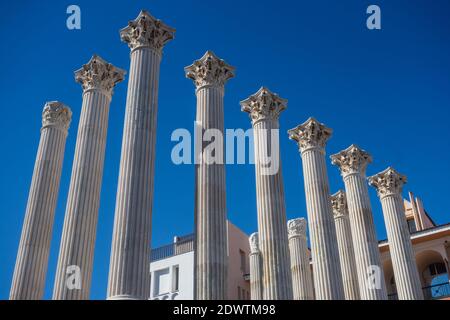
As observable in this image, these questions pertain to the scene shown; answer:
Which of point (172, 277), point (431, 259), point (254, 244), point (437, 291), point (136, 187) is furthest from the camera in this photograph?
point (172, 277)

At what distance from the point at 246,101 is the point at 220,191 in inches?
356

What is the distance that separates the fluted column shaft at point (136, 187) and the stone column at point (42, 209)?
7.38 metres

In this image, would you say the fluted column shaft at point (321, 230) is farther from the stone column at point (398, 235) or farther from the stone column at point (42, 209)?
the stone column at point (42, 209)

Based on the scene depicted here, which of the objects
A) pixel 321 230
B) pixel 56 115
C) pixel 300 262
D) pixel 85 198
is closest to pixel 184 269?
pixel 300 262

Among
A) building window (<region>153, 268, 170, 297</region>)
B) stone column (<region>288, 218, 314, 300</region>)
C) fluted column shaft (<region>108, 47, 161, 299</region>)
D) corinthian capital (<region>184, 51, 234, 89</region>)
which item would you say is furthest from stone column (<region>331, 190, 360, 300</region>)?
building window (<region>153, 268, 170, 297</region>)

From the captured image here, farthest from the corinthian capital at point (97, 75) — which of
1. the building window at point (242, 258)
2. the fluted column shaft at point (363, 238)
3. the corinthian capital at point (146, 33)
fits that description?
the building window at point (242, 258)

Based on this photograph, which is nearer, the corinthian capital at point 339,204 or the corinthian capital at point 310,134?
the corinthian capital at point 310,134

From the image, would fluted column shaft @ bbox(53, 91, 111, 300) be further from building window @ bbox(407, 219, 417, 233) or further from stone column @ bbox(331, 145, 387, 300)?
building window @ bbox(407, 219, 417, 233)

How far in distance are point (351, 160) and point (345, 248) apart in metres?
6.36

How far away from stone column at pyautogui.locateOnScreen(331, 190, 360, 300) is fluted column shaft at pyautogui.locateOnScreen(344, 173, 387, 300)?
4.76 ft

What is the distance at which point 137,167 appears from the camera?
26656 millimetres

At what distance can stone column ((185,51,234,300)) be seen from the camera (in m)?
26.4

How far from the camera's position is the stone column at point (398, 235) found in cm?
3872

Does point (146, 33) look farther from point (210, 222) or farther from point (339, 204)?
point (339, 204)
